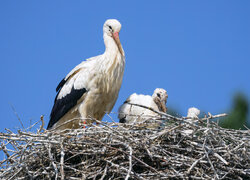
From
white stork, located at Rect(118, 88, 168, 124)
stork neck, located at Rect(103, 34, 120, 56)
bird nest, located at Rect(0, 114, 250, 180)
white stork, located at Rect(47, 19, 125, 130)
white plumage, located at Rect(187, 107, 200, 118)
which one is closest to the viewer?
bird nest, located at Rect(0, 114, 250, 180)

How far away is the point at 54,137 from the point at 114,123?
0.56 meters

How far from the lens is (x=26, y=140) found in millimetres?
4746

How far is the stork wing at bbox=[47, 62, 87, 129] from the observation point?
21.0 ft

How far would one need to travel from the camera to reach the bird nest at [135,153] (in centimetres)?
451

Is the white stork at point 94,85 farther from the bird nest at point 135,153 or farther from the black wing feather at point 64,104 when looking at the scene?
the bird nest at point 135,153

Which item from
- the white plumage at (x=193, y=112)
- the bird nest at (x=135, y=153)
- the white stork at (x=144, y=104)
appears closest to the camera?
the bird nest at (x=135, y=153)

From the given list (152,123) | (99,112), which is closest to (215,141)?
(152,123)

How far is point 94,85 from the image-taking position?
6.36 m

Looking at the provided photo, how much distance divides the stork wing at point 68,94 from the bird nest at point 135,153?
1.54 metres

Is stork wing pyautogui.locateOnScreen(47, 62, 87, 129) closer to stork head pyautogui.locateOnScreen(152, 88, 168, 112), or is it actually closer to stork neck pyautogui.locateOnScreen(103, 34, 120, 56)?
stork neck pyautogui.locateOnScreen(103, 34, 120, 56)

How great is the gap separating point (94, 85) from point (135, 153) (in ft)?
6.26

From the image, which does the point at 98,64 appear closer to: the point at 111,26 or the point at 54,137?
the point at 111,26

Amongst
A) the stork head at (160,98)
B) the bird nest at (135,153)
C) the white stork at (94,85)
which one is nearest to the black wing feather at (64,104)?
the white stork at (94,85)

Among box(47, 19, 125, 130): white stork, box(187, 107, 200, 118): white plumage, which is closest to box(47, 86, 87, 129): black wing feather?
box(47, 19, 125, 130): white stork
